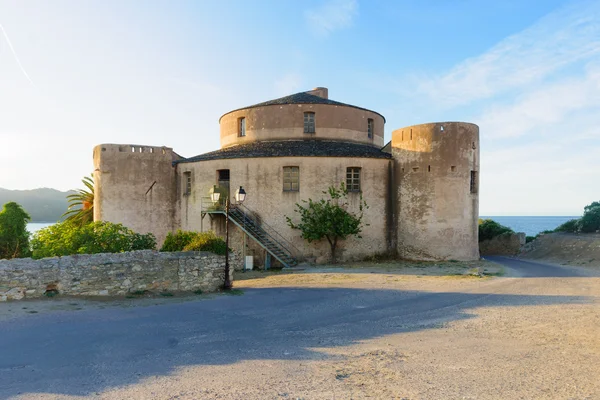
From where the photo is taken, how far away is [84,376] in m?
6.18

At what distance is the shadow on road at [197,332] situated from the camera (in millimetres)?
6398

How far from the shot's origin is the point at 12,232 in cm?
2405

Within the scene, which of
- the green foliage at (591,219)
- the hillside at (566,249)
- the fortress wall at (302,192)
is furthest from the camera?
the green foliage at (591,219)

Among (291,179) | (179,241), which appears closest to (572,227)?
(291,179)

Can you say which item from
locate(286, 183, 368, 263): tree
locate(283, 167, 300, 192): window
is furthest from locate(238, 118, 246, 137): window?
locate(286, 183, 368, 263): tree

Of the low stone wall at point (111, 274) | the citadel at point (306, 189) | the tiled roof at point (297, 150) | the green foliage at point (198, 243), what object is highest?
the tiled roof at point (297, 150)

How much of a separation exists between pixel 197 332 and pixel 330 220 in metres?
14.7

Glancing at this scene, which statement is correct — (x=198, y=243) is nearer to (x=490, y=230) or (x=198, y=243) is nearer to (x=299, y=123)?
(x=299, y=123)

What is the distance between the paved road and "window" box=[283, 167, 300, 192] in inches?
444

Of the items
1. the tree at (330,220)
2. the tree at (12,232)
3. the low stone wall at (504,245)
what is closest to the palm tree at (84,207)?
the tree at (12,232)

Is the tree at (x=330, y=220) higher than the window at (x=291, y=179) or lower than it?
lower

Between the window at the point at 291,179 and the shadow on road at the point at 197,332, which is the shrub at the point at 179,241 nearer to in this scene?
the shadow on road at the point at 197,332

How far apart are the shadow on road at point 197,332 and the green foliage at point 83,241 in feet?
15.9

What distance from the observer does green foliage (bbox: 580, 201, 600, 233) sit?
108 ft
